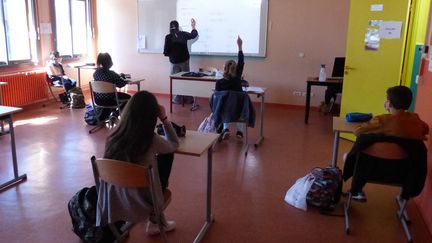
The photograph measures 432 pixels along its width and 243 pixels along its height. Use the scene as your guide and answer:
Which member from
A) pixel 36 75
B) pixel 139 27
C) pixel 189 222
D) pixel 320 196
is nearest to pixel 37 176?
pixel 189 222

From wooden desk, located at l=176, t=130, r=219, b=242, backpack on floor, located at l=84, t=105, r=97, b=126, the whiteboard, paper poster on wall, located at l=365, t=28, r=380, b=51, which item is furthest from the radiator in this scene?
paper poster on wall, located at l=365, t=28, r=380, b=51

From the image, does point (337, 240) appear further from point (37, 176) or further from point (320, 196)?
point (37, 176)

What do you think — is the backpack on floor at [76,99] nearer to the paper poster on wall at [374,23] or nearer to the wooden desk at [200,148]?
the wooden desk at [200,148]

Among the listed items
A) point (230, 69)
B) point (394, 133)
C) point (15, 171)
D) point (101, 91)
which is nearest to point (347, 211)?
point (394, 133)

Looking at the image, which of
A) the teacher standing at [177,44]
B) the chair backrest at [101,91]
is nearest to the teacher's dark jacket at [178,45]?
the teacher standing at [177,44]

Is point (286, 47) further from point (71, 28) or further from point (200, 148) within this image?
point (200, 148)

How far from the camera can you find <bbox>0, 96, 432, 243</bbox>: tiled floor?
8.83ft

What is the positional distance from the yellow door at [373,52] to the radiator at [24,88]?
5207 mm

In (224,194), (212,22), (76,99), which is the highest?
(212,22)

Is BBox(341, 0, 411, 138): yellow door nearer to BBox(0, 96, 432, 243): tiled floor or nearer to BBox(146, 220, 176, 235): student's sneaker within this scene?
BBox(0, 96, 432, 243): tiled floor

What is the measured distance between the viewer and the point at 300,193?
3137mm

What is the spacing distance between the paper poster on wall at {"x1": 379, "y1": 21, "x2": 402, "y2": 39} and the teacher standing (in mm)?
3603

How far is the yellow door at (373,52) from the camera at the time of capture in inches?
176

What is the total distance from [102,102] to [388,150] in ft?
12.8
